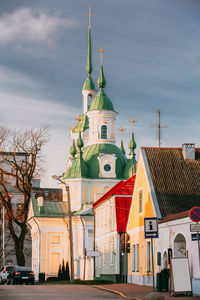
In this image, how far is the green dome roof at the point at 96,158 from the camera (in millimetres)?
72000

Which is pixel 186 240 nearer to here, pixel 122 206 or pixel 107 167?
pixel 122 206

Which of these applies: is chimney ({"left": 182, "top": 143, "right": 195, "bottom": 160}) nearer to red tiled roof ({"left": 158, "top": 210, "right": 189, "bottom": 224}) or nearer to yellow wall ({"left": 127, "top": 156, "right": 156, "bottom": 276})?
yellow wall ({"left": 127, "top": 156, "right": 156, "bottom": 276})

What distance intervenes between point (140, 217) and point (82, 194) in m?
37.7

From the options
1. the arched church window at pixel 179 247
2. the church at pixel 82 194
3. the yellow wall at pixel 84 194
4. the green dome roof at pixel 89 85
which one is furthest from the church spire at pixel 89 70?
the arched church window at pixel 179 247

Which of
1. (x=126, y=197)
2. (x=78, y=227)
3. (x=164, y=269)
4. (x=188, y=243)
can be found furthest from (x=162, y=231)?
(x=78, y=227)

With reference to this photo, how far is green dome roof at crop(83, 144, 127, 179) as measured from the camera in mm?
72000

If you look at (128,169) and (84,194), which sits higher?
(128,169)

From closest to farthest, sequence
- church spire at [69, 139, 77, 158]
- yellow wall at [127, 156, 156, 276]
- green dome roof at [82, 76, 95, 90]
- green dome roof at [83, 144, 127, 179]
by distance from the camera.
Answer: yellow wall at [127, 156, 156, 276] < green dome roof at [83, 144, 127, 179] < church spire at [69, 139, 77, 158] < green dome roof at [82, 76, 95, 90]

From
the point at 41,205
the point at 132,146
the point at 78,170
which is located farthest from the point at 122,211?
the point at 132,146

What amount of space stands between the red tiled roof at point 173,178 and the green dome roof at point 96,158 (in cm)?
3826

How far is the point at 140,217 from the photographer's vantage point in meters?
33.3

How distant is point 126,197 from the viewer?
1633 inches

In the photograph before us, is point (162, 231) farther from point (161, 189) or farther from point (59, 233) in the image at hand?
point (59, 233)

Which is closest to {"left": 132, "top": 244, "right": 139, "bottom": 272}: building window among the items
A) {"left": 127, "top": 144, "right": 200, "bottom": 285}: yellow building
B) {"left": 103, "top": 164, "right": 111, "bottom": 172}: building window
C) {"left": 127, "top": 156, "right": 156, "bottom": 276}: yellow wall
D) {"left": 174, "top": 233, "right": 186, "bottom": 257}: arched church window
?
{"left": 127, "top": 144, "right": 200, "bottom": 285}: yellow building
